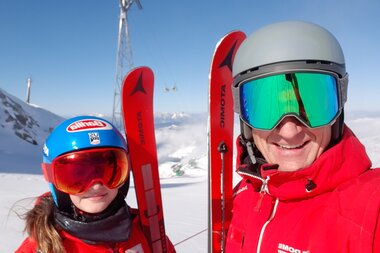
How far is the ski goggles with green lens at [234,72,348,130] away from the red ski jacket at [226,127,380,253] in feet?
0.49

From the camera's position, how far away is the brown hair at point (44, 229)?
5.95 ft

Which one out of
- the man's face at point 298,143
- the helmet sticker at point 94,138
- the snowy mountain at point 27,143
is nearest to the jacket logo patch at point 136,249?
the helmet sticker at point 94,138

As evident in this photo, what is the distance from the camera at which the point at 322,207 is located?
1270mm

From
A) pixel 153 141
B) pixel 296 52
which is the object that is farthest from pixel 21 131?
pixel 296 52

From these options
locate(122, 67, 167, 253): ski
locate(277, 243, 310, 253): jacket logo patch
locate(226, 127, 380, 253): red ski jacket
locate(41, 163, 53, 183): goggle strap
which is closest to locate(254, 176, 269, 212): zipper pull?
locate(226, 127, 380, 253): red ski jacket

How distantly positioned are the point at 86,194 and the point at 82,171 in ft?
0.55

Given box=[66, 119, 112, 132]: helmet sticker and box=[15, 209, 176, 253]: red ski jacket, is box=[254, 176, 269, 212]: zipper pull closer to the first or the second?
box=[15, 209, 176, 253]: red ski jacket

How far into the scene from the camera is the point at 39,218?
194 centimetres

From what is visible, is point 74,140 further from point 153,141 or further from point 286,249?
point 286,249

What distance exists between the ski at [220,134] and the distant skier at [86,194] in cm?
75


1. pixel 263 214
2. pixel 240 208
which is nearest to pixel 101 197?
pixel 240 208

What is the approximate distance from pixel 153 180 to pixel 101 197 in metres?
1.13

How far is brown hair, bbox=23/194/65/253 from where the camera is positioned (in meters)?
1.81

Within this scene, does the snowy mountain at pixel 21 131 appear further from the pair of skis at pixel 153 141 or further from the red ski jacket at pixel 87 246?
the red ski jacket at pixel 87 246
